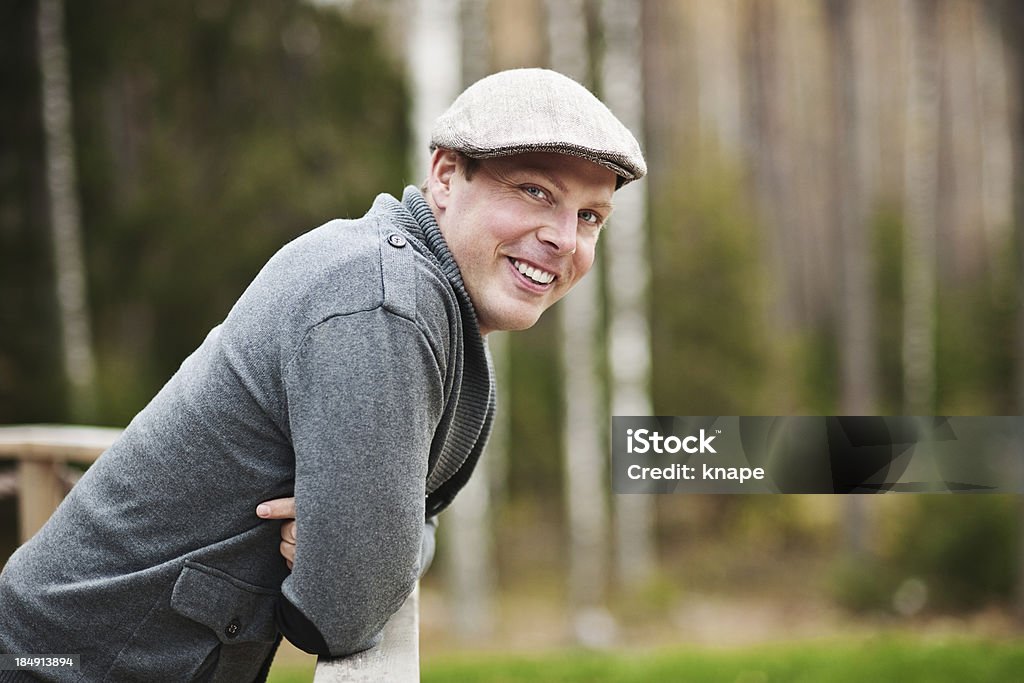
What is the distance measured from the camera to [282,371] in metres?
1.25

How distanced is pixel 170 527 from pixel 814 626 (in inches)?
358

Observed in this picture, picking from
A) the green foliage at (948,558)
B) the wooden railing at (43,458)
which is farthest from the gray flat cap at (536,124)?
the green foliage at (948,558)

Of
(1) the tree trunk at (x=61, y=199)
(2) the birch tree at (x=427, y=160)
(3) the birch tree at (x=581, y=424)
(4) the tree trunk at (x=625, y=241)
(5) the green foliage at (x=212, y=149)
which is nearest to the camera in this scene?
(2) the birch tree at (x=427, y=160)

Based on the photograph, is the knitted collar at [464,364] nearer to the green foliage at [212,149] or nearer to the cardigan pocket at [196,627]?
the cardigan pocket at [196,627]

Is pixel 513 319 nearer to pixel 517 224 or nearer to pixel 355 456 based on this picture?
pixel 517 224

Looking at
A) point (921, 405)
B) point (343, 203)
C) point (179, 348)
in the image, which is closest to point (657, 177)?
point (921, 405)

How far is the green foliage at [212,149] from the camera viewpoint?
909 centimetres

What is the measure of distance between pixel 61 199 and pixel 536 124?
27.8 feet

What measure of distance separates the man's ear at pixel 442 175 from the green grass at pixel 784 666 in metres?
3.51

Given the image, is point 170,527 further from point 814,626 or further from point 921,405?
point 921,405

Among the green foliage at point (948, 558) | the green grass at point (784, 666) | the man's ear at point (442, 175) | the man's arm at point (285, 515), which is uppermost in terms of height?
the man's ear at point (442, 175)

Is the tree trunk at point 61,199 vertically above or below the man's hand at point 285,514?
above

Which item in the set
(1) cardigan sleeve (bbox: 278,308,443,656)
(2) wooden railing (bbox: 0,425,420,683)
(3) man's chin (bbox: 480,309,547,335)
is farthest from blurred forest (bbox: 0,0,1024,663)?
(1) cardigan sleeve (bbox: 278,308,443,656)

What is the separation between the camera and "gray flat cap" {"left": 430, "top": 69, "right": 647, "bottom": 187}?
1.36 meters
